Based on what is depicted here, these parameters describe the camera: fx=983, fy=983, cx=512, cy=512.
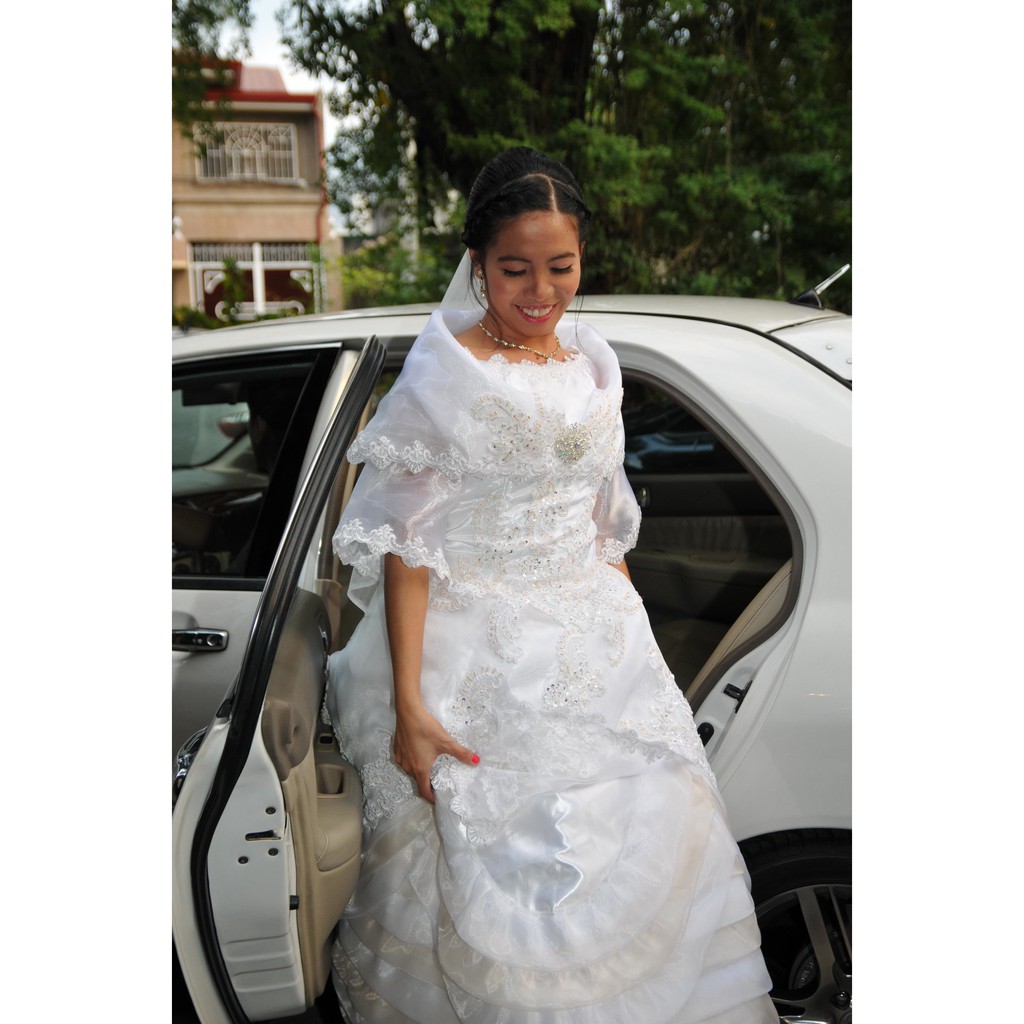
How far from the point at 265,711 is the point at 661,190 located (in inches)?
193

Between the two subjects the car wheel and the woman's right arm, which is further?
the car wheel

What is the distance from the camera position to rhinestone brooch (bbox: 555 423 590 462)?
1.67 meters

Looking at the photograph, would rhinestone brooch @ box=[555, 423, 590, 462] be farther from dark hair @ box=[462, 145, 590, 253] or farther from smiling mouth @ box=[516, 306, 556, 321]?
dark hair @ box=[462, 145, 590, 253]

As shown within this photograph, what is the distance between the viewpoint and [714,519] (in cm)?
299

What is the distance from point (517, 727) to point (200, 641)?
90cm

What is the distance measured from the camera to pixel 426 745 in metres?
1.63

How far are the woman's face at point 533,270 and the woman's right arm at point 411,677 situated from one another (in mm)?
469

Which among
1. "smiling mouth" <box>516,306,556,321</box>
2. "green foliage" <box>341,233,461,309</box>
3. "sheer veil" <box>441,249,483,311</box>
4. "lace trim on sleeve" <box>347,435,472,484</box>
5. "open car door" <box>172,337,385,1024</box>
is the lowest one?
"open car door" <box>172,337,385,1024</box>

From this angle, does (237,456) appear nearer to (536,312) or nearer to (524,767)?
(536,312)

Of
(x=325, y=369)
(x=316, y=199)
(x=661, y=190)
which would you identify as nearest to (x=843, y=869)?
(x=325, y=369)

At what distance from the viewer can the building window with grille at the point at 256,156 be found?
66.2 feet

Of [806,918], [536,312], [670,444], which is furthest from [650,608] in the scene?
[536,312]

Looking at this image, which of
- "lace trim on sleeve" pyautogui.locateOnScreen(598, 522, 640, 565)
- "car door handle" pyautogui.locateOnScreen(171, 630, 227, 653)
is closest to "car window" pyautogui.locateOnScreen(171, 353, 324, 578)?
"car door handle" pyautogui.locateOnScreen(171, 630, 227, 653)

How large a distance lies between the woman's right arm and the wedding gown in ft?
0.11
